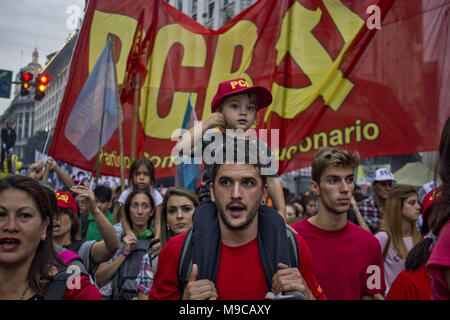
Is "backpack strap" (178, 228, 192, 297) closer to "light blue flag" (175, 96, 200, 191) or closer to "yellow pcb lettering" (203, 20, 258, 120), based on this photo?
"light blue flag" (175, 96, 200, 191)

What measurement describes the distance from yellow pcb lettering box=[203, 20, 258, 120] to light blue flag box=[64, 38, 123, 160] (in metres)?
1.58

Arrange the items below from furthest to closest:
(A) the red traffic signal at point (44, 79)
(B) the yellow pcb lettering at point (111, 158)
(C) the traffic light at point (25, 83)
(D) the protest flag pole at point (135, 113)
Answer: (C) the traffic light at point (25, 83), (B) the yellow pcb lettering at point (111, 158), (A) the red traffic signal at point (44, 79), (D) the protest flag pole at point (135, 113)

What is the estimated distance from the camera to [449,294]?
1580 mm

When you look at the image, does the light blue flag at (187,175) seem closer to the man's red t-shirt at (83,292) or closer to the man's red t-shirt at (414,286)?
the man's red t-shirt at (83,292)

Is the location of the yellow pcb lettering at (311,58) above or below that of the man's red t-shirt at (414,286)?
above

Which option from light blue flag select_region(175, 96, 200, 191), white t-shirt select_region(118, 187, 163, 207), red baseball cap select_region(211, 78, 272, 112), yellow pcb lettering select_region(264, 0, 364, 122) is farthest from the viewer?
light blue flag select_region(175, 96, 200, 191)

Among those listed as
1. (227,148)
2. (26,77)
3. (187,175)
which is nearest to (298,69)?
(187,175)

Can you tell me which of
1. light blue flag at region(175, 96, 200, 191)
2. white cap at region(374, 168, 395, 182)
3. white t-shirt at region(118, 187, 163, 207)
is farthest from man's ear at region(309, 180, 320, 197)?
white cap at region(374, 168, 395, 182)

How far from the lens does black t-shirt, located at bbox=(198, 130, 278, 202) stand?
7.73 ft

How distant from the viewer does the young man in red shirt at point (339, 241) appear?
284 centimetres

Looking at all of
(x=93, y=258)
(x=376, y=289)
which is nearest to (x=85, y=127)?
(x=93, y=258)

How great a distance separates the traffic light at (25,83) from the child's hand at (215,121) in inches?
271

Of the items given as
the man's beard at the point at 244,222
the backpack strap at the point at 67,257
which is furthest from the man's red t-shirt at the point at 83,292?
the man's beard at the point at 244,222
